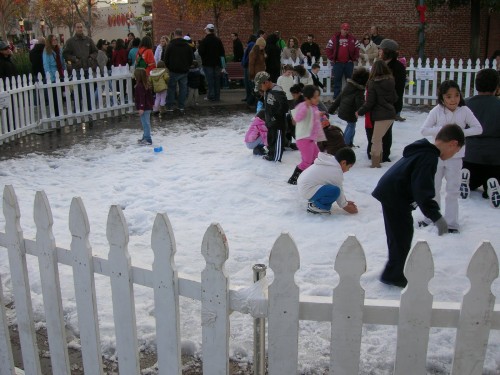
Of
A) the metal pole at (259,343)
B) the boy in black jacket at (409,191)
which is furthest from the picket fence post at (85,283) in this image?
the boy in black jacket at (409,191)

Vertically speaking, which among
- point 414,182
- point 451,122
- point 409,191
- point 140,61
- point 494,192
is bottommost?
point 494,192

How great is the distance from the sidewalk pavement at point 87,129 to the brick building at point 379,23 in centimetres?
1155

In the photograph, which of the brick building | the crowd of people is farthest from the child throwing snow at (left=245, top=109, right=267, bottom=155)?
the brick building

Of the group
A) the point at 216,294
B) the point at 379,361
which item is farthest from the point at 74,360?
the point at 379,361

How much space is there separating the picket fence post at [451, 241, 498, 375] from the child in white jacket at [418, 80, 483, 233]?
3.42 metres

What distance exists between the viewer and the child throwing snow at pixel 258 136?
883 cm

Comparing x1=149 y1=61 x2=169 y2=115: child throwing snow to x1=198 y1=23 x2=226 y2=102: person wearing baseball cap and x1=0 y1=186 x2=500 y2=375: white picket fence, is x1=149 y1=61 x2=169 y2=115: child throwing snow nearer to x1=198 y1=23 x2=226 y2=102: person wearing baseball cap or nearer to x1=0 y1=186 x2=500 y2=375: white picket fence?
x1=198 y1=23 x2=226 y2=102: person wearing baseball cap

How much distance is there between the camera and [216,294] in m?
2.47

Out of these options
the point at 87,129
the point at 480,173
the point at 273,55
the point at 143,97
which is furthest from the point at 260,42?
the point at 480,173

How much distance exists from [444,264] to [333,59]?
9895 millimetres

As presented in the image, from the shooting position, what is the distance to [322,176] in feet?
20.1

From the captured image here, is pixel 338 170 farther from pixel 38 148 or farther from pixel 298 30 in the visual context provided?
pixel 298 30

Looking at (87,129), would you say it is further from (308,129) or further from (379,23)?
(379,23)

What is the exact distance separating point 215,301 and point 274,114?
600 cm
